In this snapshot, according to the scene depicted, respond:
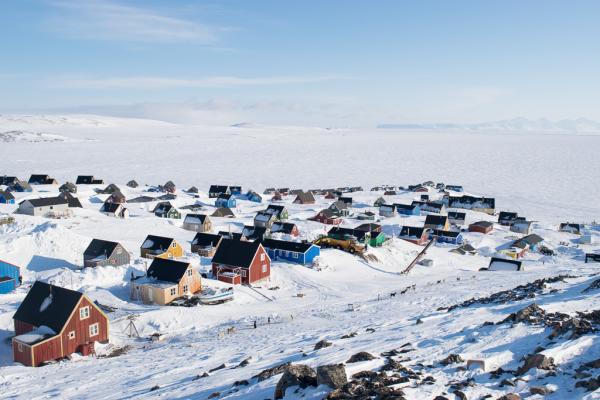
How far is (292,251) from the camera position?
43.6 m

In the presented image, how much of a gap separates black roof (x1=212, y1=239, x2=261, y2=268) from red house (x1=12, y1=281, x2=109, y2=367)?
1275 centimetres

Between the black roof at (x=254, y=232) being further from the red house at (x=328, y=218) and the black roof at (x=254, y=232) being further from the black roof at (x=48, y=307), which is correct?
the black roof at (x=48, y=307)

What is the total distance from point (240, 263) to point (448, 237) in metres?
31.3

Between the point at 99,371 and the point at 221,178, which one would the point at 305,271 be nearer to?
the point at 99,371

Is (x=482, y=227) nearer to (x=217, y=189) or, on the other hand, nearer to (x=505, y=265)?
(x=505, y=265)

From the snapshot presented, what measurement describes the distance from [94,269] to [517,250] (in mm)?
42193

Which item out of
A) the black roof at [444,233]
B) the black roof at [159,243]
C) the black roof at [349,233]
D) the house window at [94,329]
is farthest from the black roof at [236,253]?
the black roof at [444,233]

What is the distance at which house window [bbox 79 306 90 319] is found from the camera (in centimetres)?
2520

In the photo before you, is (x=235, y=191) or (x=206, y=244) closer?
(x=206, y=244)

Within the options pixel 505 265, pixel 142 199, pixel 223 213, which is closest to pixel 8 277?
pixel 223 213

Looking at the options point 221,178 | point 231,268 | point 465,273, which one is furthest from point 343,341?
point 221,178

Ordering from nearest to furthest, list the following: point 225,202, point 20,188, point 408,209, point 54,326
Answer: point 54,326, point 408,209, point 225,202, point 20,188

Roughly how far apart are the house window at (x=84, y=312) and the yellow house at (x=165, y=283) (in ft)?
22.5

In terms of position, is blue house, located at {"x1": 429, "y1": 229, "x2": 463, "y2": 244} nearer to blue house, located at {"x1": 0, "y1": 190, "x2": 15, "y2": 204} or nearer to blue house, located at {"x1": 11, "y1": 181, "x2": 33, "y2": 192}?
blue house, located at {"x1": 0, "y1": 190, "x2": 15, "y2": 204}
